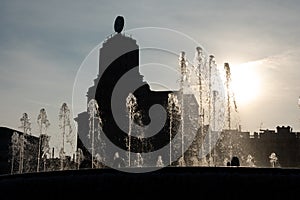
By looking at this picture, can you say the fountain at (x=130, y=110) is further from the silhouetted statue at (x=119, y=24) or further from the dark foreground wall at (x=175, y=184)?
the dark foreground wall at (x=175, y=184)

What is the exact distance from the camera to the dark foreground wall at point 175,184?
596 inches

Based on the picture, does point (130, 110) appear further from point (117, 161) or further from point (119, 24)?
point (117, 161)

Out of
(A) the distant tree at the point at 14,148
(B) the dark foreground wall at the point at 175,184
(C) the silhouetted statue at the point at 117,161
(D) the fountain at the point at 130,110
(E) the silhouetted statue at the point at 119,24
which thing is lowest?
(B) the dark foreground wall at the point at 175,184

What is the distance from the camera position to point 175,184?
Answer: 51.0 ft

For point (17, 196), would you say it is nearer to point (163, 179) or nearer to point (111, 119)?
point (163, 179)

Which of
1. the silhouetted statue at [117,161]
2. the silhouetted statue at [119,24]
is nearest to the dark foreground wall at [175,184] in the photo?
the silhouetted statue at [117,161]

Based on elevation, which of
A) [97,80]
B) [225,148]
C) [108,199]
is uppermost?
[97,80]

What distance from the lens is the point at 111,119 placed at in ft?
237

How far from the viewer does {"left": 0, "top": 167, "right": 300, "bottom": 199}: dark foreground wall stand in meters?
15.1

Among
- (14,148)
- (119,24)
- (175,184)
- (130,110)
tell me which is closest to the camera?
(175,184)

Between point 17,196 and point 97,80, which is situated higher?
point 97,80

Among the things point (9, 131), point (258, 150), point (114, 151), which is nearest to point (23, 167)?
point (114, 151)

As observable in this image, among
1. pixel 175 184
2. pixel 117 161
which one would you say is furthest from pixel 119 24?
pixel 175 184

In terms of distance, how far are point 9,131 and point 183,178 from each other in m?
79.8
